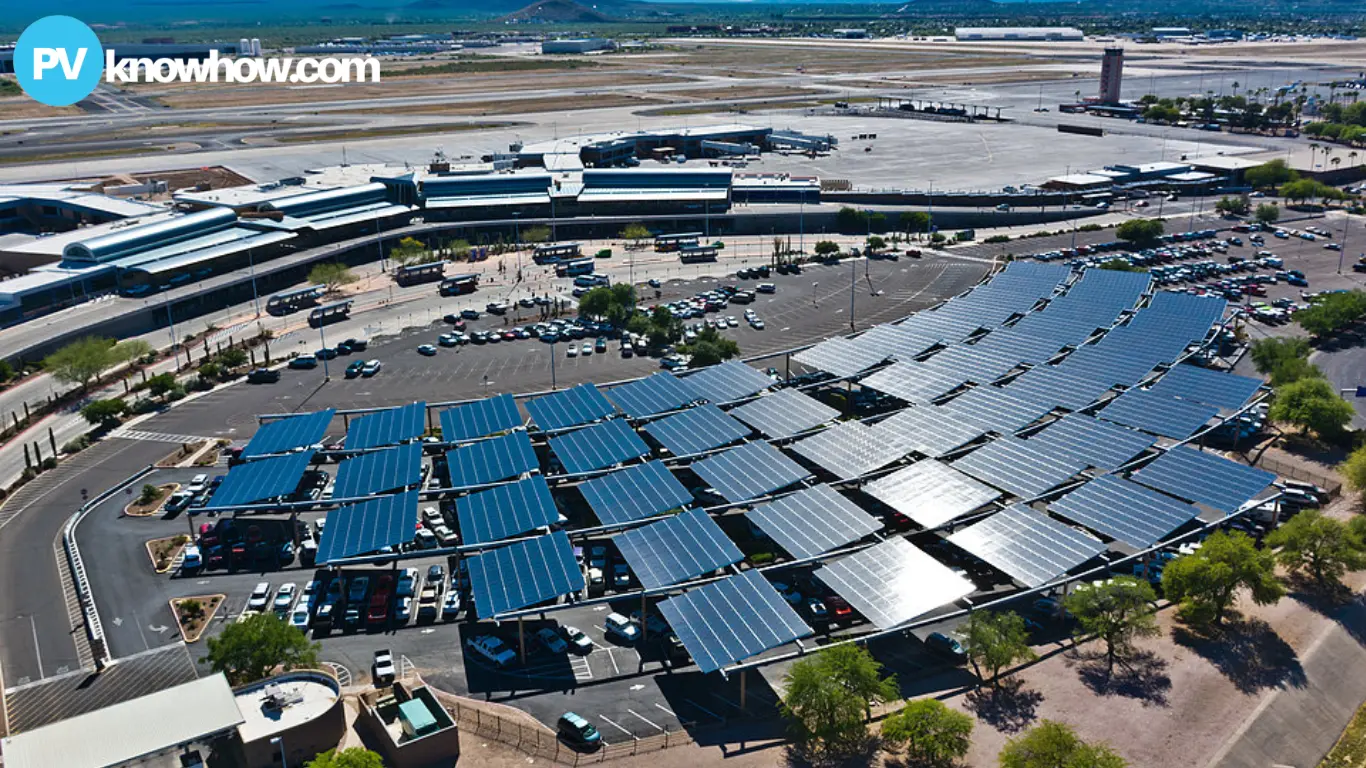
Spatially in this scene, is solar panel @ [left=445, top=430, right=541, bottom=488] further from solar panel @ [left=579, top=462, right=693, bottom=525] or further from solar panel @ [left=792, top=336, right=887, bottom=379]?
solar panel @ [left=792, top=336, right=887, bottom=379]

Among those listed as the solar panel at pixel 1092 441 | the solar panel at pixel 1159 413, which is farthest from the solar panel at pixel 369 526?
the solar panel at pixel 1159 413

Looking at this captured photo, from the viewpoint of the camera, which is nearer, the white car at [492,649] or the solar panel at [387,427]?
the white car at [492,649]

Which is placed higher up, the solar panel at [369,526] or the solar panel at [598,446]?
the solar panel at [598,446]

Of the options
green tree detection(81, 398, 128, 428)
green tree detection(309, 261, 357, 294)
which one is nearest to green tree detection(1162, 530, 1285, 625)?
green tree detection(81, 398, 128, 428)

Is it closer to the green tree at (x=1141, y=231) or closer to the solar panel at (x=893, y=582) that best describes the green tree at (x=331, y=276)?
the solar panel at (x=893, y=582)

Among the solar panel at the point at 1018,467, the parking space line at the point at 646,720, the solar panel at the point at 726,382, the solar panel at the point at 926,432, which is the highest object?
the solar panel at the point at 726,382

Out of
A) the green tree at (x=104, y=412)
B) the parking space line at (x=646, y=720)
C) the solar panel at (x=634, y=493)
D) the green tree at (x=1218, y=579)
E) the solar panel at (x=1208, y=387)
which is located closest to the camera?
the parking space line at (x=646, y=720)

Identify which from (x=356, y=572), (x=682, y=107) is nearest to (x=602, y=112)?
(x=682, y=107)
